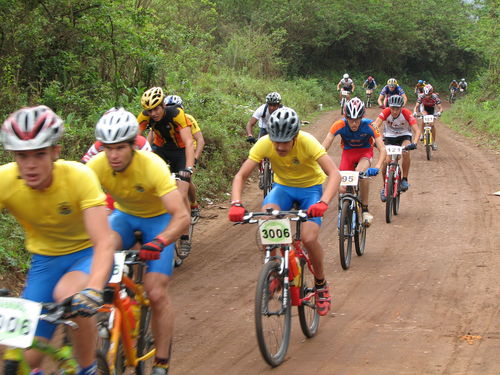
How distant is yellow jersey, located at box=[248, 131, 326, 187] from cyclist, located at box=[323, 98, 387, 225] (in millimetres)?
3055

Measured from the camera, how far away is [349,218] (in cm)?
962

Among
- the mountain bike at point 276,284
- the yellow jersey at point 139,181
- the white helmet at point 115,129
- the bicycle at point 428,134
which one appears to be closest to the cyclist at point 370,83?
the bicycle at point 428,134

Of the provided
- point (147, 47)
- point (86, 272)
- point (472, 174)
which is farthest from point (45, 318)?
point (472, 174)

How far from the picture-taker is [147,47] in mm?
16312

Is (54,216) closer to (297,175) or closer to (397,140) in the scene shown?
(297,175)

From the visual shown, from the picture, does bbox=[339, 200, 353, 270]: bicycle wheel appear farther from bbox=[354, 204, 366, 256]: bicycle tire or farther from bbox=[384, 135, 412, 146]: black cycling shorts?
bbox=[384, 135, 412, 146]: black cycling shorts

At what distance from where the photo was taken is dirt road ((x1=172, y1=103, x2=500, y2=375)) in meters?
6.24

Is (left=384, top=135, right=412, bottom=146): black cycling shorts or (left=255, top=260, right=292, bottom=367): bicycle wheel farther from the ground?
(left=384, top=135, right=412, bottom=146): black cycling shorts

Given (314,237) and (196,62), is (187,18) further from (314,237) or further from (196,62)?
(314,237)

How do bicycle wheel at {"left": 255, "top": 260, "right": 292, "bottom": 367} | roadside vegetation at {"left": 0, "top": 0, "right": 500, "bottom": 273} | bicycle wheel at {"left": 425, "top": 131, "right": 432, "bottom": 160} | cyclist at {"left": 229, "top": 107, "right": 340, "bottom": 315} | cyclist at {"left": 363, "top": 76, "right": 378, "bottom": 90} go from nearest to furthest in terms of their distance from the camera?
bicycle wheel at {"left": 255, "top": 260, "right": 292, "bottom": 367} < cyclist at {"left": 229, "top": 107, "right": 340, "bottom": 315} < roadside vegetation at {"left": 0, "top": 0, "right": 500, "bottom": 273} < bicycle wheel at {"left": 425, "top": 131, "right": 432, "bottom": 160} < cyclist at {"left": 363, "top": 76, "right": 378, "bottom": 90}

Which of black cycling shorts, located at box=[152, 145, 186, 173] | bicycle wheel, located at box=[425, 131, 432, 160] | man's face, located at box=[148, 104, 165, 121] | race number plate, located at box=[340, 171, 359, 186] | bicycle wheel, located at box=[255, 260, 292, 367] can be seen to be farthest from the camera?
bicycle wheel, located at box=[425, 131, 432, 160]

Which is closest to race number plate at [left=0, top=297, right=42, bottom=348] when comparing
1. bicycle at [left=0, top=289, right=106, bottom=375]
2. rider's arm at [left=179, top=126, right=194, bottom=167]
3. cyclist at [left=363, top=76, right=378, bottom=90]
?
bicycle at [left=0, top=289, right=106, bottom=375]

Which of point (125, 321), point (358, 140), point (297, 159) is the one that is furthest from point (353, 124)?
point (125, 321)

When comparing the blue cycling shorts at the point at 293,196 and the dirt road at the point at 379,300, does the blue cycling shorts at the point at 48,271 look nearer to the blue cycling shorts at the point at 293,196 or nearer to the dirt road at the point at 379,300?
the dirt road at the point at 379,300
